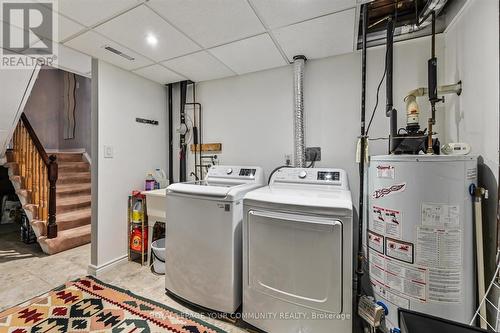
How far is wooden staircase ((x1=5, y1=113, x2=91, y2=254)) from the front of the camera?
301 cm

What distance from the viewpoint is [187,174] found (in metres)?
3.06

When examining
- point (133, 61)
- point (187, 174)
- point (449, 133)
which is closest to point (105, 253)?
point (187, 174)

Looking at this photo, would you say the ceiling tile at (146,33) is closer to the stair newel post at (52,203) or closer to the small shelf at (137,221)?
the small shelf at (137,221)

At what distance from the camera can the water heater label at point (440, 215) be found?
117 cm

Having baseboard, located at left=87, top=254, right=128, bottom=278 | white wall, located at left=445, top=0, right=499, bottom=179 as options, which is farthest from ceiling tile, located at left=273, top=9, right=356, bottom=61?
baseboard, located at left=87, top=254, right=128, bottom=278

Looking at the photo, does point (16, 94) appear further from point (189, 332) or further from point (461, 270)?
point (461, 270)

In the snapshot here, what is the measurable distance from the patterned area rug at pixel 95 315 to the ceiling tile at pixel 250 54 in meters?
2.32

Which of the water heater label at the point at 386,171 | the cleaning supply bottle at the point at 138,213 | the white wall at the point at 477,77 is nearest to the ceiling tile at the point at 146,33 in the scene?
the cleaning supply bottle at the point at 138,213

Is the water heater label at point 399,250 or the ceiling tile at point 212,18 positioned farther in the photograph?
the ceiling tile at point 212,18

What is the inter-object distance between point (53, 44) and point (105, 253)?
82.4 inches

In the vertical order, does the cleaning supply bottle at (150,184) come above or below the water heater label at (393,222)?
above

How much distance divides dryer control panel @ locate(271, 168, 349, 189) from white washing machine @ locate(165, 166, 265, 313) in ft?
1.16

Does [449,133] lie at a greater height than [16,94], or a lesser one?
lesser

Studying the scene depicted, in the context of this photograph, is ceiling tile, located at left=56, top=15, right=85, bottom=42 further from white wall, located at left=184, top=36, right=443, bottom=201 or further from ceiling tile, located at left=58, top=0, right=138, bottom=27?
white wall, located at left=184, top=36, right=443, bottom=201
